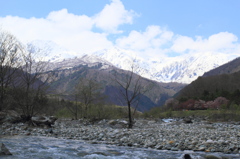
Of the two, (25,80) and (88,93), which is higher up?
(25,80)

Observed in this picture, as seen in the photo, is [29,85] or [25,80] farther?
[25,80]

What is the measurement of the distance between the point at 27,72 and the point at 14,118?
548 centimetres

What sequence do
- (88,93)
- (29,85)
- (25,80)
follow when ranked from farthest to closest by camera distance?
1. (88,93)
2. (25,80)
3. (29,85)

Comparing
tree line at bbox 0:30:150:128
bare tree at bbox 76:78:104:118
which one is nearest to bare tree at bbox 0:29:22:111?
tree line at bbox 0:30:150:128

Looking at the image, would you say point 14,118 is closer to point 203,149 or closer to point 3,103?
point 3,103

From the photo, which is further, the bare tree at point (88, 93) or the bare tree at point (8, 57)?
the bare tree at point (88, 93)

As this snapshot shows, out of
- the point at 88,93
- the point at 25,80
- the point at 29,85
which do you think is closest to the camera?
the point at 29,85

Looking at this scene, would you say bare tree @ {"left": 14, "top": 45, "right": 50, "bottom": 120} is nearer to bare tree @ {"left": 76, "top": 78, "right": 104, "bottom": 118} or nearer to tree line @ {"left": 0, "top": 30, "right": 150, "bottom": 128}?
tree line @ {"left": 0, "top": 30, "right": 150, "bottom": 128}

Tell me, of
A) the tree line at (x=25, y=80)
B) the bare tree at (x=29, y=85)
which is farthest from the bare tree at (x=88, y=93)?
the bare tree at (x=29, y=85)

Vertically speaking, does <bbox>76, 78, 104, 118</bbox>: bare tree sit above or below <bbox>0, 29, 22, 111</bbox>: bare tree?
below

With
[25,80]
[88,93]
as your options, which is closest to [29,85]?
[25,80]

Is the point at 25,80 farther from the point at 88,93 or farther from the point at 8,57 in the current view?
the point at 88,93

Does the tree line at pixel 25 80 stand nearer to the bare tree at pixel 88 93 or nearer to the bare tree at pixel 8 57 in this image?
the bare tree at pixel 8 57

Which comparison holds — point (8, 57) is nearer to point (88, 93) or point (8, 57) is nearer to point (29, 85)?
point (29, 85)
